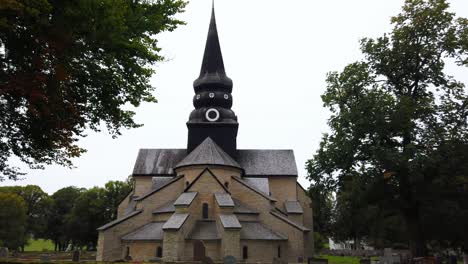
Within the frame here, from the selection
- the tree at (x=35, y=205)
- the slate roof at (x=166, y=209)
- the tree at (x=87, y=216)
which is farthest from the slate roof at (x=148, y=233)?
the tree at (x=35, y=205)

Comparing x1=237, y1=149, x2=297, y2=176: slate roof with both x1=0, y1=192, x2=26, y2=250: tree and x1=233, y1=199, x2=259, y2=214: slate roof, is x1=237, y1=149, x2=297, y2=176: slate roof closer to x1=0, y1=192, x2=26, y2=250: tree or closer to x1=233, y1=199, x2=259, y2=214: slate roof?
x1=233, y1=199, x2=259, y2=214: slate roof

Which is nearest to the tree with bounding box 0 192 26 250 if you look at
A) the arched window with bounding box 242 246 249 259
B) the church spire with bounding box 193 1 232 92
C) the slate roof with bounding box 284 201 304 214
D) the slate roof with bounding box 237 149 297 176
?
the church spire with bounding box 193 1 232 92

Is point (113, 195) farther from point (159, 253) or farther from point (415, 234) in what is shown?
point (415, 234)

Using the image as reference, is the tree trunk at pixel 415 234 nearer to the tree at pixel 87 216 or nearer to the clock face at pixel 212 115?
the clock face at pixel 212 115

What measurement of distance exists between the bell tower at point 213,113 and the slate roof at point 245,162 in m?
2.71

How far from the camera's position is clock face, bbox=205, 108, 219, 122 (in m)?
42.3

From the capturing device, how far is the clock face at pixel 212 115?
42281 mm

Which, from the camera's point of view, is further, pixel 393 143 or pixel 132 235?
pixel 132 235

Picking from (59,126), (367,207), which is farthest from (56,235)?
(59,126)

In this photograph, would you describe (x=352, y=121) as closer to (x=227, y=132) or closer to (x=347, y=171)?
(x=347, y=171)

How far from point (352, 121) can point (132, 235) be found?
65.2ft

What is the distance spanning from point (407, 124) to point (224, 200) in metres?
15.8

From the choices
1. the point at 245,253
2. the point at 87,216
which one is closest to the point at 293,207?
the point at 245,253

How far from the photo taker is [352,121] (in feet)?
80.4
